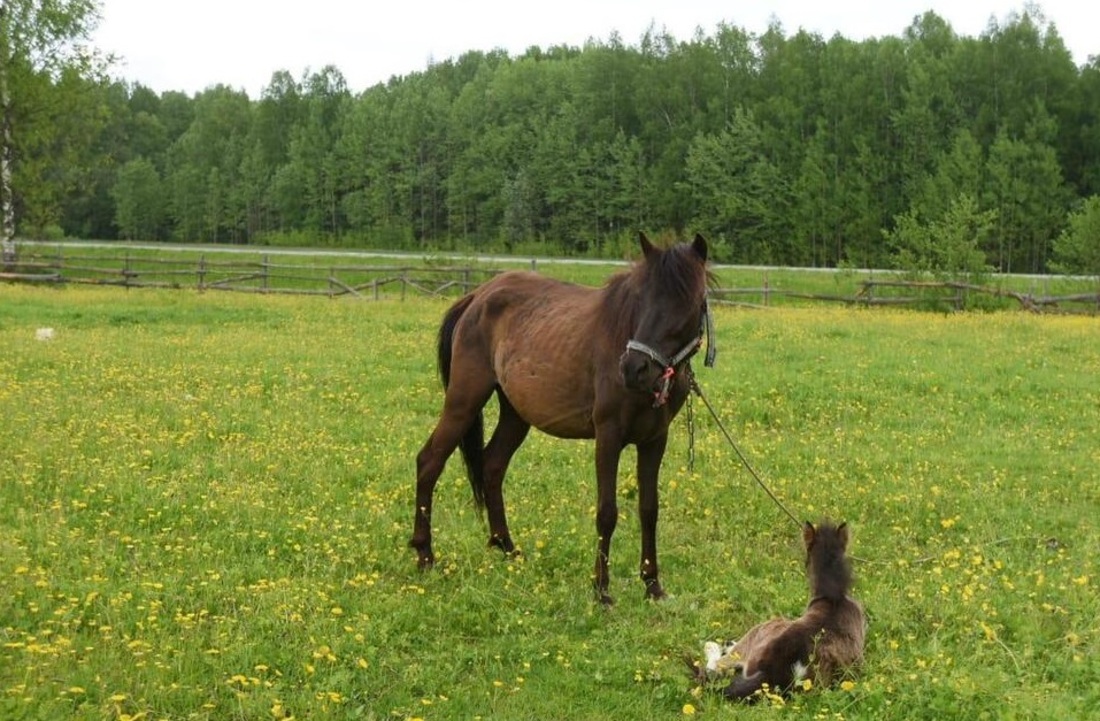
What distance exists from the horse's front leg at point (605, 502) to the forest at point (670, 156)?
88.4 ft

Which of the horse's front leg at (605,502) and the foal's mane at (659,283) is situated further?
the horse's front leg at (605,502)

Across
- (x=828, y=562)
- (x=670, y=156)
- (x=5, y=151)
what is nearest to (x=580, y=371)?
(x=828, y=562)

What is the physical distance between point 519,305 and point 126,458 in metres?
4.21

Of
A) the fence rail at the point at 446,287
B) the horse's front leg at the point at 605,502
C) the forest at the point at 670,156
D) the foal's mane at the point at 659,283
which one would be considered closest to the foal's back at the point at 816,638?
the horse's front leg at the point at 605,502

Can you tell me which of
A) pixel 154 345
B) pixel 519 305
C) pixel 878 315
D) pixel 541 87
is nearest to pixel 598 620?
pixel 519 305

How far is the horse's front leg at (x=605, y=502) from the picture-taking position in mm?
5754

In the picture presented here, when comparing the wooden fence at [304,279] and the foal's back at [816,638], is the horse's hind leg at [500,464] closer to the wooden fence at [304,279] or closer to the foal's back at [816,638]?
the foal's back at [816,638]

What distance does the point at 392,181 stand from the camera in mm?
68438

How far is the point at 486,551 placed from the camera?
6773 mm

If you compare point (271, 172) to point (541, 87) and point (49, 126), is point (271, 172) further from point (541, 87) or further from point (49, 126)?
point (49, 126)

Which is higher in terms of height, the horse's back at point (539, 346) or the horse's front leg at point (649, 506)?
the horse's back at point (539, 346)

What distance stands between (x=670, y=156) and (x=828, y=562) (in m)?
52.0

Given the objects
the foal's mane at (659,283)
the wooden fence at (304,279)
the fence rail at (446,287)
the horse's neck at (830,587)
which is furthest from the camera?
the wooden fence at (304,279)

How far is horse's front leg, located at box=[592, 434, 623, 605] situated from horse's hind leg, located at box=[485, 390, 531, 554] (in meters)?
1.05
